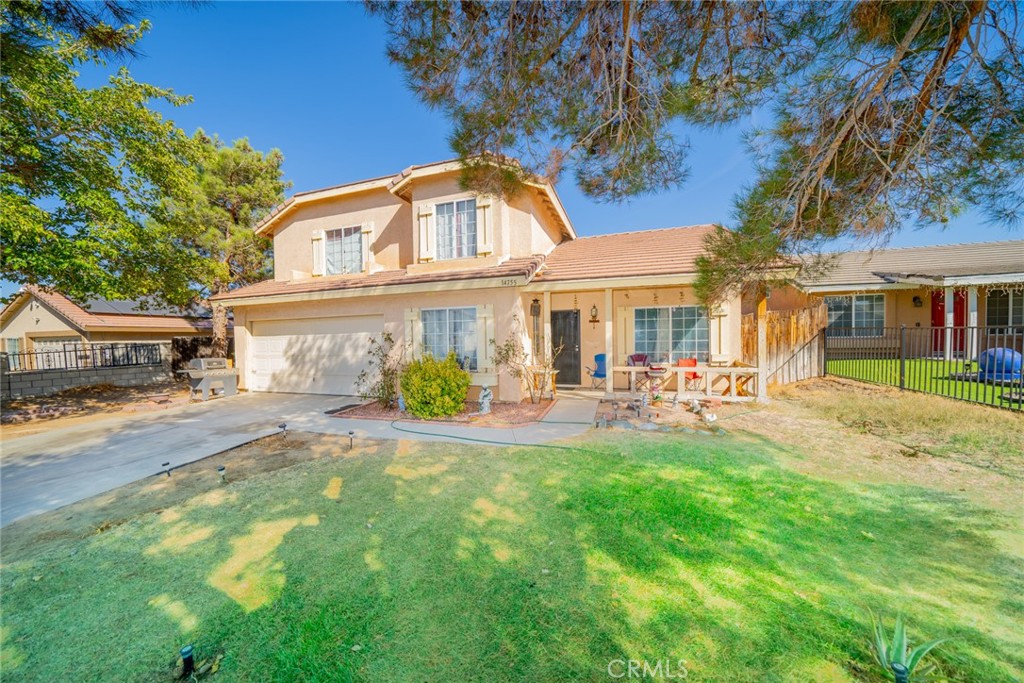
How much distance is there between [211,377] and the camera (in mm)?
10945

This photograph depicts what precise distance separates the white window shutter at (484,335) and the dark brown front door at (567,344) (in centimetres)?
252

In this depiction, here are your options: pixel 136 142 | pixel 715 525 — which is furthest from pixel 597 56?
pixel 136 142

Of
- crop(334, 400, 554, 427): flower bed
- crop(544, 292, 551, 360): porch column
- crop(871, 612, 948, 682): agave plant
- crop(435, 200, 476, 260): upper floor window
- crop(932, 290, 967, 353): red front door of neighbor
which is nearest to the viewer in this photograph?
crop(871, 612, 948, 682): agave plant

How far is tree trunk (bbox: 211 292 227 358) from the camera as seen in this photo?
14.9 metres

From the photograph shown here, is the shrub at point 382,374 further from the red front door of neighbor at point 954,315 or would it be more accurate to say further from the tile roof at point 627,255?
the red front door of neighbor at point 954,315

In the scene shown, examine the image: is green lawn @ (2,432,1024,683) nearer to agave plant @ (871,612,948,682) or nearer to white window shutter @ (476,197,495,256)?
agave plant @ (871,612,948,682)

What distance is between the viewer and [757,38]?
4020 millimetres

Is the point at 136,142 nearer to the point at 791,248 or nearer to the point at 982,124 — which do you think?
the point at 791,248

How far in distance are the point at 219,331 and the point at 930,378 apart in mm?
22272

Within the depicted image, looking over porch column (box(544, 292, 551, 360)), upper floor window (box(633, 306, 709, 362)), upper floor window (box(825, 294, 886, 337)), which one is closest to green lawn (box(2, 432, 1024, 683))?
porch column (box(544, 292, 551, 360))

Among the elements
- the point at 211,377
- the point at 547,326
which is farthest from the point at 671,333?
the point at 211,377

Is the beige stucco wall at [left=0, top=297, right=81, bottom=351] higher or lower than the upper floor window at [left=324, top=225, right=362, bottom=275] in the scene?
lower

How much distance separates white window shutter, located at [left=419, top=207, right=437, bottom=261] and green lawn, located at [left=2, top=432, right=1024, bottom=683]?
6.93 metres

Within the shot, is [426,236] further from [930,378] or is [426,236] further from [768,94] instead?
[930,378]
